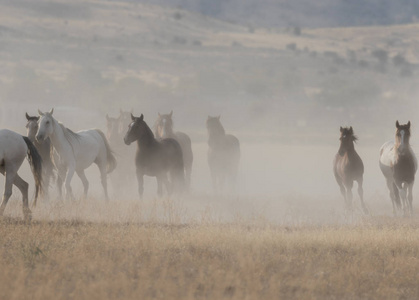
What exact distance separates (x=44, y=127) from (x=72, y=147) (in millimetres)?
1894

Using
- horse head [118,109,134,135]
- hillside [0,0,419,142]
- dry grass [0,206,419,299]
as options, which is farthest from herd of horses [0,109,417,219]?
hillside [0,0,419,142]

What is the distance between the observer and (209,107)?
10962 centimetres

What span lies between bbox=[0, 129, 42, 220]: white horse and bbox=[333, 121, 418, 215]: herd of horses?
8.55 meters

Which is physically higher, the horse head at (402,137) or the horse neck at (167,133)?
the horse neck at (167,133)

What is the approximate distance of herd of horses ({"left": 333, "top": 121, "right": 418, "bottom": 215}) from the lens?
66.5 ft

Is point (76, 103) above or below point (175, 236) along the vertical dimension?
above

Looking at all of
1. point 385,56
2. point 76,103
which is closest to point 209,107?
point 76,103

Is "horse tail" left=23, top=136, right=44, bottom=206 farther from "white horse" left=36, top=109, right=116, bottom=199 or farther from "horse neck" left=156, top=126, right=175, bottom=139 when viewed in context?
"horse neck" left=156, top=126, right=175, bottom=139

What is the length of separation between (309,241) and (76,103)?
95113mm

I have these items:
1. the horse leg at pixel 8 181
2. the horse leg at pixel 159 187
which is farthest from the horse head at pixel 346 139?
the horse leg at pixel 8 181

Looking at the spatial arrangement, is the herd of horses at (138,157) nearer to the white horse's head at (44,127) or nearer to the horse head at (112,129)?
the white horse's head at (44,127)

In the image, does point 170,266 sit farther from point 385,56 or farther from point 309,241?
point 385,56

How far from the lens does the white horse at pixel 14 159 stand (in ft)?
56.5

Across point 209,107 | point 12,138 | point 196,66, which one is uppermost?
point 196,66
